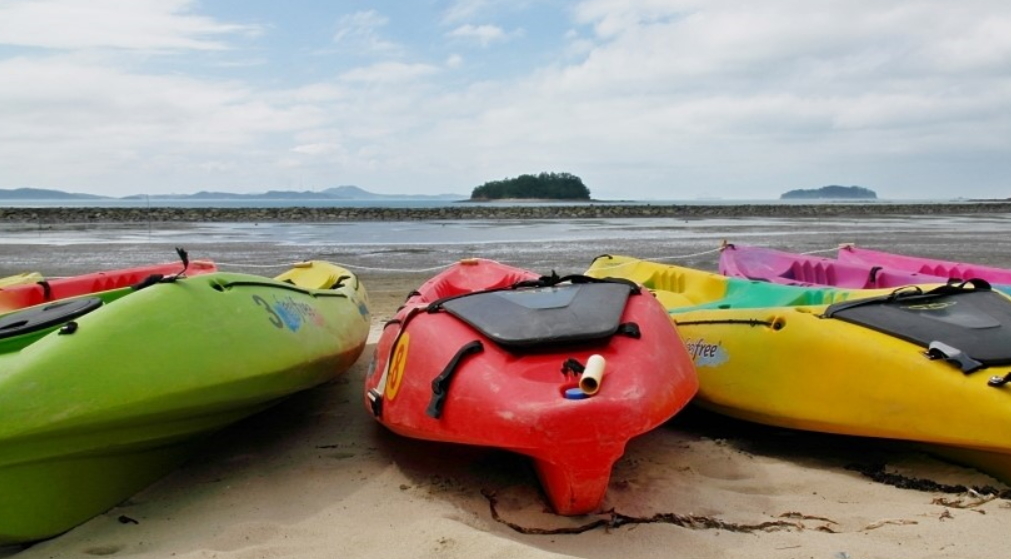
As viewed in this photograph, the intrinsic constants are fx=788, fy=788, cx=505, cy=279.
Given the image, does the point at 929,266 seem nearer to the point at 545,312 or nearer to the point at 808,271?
the point at 808,271

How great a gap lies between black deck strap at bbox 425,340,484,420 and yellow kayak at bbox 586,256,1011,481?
158cm

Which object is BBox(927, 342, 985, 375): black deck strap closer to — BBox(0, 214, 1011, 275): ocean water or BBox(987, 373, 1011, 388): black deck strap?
BBox(987, 373, 1011, 388): black deck strap

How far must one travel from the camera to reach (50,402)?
9.39 feet

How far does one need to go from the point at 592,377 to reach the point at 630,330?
1.91 feet

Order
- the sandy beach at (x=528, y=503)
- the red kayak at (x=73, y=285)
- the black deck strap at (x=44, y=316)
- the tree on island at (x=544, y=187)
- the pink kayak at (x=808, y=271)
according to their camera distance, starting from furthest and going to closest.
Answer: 1. the tree on island at (x=544, y=187)
2. the pink kayak at (x=808, y=271)
3. the red kayak at (x=73, y=285)
4. the black deck strap at (x=44, y=316)
5. the sandy beach at (x=528, y=503)

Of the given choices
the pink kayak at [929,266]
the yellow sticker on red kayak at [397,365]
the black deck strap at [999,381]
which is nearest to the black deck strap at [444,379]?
the yellow sticker on red kayak at [397,365]

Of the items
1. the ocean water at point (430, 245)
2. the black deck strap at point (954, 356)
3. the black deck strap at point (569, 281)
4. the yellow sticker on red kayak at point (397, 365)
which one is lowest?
the ocean water at point (430, 245)

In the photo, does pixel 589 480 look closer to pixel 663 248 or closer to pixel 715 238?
pixel 663 248

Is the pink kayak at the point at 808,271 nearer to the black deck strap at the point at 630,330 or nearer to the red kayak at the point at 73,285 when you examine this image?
the black deck strap at the point at 630,330

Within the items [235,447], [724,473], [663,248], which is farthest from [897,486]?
[663,248]

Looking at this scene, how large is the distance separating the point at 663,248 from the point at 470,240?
541cm

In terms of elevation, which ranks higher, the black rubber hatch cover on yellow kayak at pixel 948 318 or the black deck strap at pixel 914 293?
the black deck strap at pixel 914 293

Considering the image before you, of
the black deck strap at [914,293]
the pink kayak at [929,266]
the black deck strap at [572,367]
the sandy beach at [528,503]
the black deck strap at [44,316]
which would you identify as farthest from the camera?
the pink kayak at [929,266]

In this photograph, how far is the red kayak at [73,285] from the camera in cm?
532
